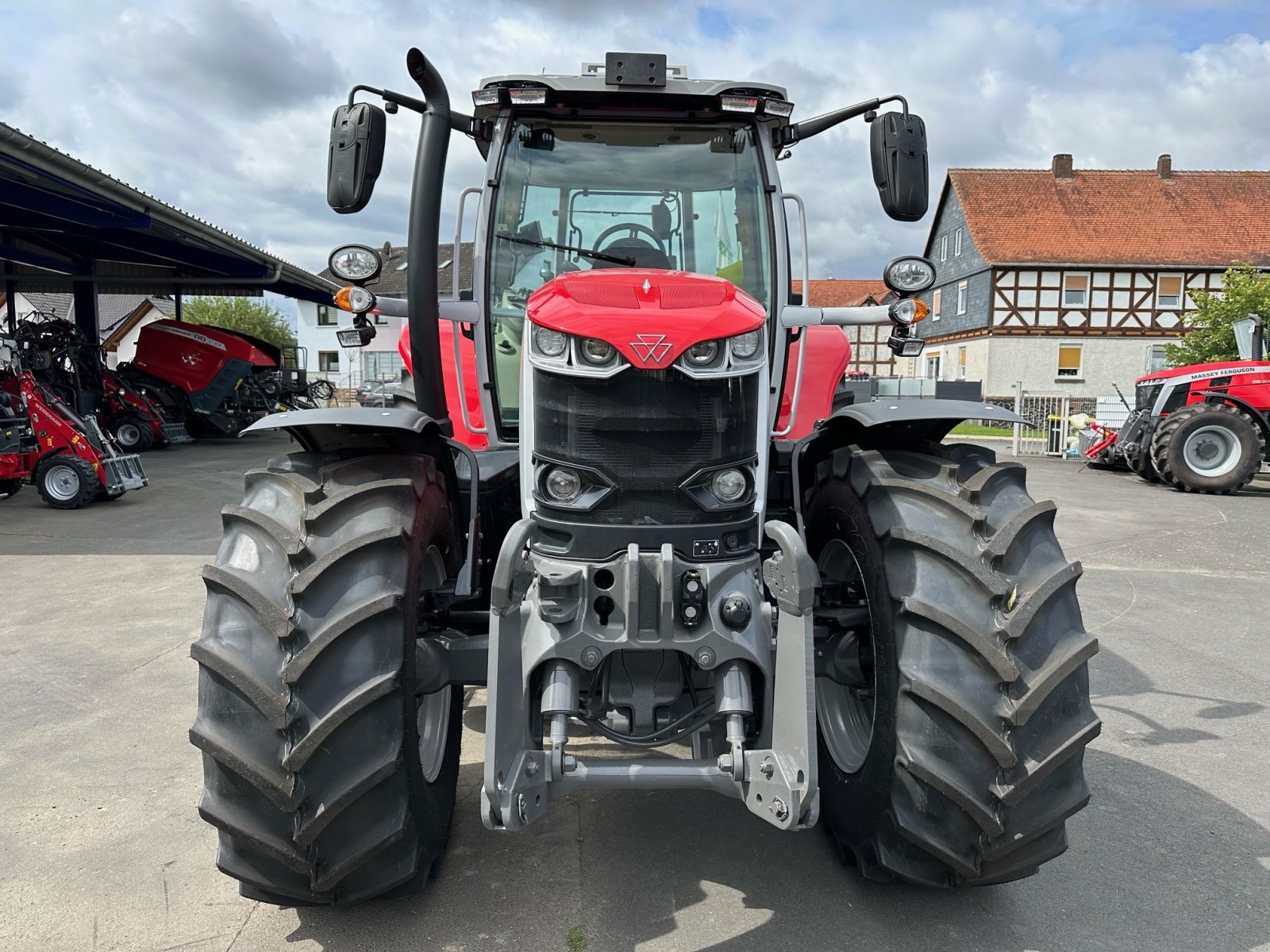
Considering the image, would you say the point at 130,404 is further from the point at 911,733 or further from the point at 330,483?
the point at 911,733

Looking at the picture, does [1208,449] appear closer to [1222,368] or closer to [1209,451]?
[1209,451]

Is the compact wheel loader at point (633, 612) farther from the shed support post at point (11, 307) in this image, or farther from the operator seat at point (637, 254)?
the shed support post at point (11, 307)

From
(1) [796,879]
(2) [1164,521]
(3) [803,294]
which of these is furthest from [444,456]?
(2) [1164,521]

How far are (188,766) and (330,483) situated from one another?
1751 millimetres

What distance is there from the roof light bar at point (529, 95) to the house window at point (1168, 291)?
3550cm

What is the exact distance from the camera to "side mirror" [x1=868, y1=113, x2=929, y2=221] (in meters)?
2.82

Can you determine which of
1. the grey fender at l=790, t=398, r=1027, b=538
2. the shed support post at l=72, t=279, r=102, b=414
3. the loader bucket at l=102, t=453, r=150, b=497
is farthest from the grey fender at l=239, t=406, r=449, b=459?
the shed support post at l=72, t=279, r=102, b=414

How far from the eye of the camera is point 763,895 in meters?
2.59

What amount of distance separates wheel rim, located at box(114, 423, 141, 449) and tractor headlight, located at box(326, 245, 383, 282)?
16431 mm

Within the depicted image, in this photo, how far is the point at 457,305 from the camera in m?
3.24

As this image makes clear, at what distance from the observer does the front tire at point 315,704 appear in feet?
6.82

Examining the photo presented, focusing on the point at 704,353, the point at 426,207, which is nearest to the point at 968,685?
the point at 704,353

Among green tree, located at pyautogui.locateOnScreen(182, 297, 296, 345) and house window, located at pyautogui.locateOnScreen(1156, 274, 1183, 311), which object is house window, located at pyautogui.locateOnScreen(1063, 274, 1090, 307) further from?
green tree, located at pyautogui.locateOnScreen(182, 297, 296, 345)

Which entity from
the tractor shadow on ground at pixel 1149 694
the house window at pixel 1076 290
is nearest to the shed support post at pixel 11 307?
the tractor shadow on ground at pixel 1149 694
